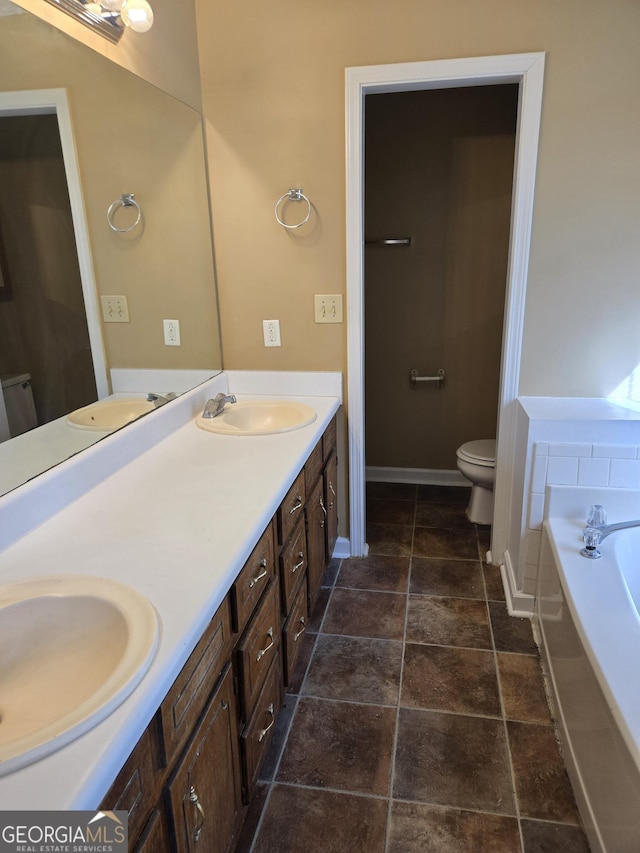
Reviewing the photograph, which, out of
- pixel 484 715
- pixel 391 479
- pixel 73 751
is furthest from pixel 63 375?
pixel 391 479

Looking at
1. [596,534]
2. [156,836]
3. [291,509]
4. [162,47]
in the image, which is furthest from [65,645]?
[162,47]

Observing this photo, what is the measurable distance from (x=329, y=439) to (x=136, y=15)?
1.57 metres

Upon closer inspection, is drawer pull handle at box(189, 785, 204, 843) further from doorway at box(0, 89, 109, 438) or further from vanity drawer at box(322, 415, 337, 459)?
vanity drawer at box(322, 415, 337, 459)

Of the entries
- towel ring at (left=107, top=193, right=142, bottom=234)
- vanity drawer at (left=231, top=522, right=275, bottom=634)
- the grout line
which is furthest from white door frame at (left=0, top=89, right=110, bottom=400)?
the grout line

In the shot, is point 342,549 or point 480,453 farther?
point 480,453

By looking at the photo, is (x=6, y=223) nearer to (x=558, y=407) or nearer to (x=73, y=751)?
(x=73, y=751)

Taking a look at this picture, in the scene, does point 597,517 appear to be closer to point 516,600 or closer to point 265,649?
point 516,600

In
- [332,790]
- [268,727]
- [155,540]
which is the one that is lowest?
[332,790]

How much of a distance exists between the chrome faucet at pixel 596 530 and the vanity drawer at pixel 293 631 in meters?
0.92

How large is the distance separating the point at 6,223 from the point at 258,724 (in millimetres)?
1309

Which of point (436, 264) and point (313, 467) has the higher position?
point (436, 264)

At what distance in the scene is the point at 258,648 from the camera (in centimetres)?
139

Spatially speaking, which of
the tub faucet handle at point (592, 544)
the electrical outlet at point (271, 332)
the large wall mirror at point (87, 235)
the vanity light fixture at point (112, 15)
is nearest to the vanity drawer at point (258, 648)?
the large wall mirror at point (87, 235)

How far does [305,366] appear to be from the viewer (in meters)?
2.56
